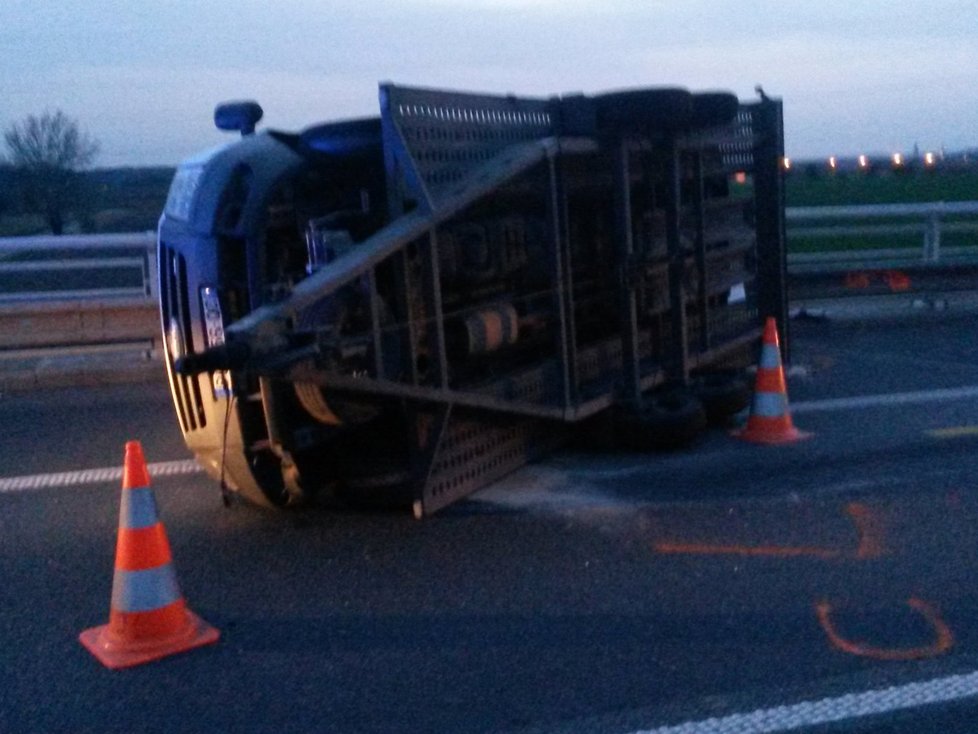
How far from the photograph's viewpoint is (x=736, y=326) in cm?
995

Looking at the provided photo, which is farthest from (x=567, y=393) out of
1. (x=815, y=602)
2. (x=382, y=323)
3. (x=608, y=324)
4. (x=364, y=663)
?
(x=364, y=663)

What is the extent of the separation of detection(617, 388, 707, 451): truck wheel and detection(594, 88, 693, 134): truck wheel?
5.51 ft

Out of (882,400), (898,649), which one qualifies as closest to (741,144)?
(882,400)

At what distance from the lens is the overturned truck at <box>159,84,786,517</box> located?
6285 millimetres

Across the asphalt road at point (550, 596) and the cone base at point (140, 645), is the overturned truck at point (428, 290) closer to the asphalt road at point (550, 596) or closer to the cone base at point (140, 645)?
the asphalt road at point (550, 596)

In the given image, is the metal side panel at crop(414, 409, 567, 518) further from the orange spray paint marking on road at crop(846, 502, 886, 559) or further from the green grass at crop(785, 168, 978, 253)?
the green grass at crop(785, 168, 978, 253)

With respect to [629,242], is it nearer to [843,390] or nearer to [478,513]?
[478,513]

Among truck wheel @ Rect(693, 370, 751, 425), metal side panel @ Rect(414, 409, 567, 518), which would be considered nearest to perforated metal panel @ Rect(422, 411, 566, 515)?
metal side panel @ Rect(414, 409, 567, 518)

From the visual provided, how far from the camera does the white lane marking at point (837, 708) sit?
14.2 feet

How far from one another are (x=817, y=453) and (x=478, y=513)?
2393mm

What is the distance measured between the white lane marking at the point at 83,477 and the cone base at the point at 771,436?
3.47 m

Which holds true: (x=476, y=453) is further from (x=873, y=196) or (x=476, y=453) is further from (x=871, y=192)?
(x=871, y=192)

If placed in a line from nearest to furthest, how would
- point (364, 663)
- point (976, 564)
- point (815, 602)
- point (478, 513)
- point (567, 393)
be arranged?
point (364, 663) < point (815, 602) < point (976, 564) < point (478, 513) < point (567, 393)

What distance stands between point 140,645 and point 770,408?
466cm
